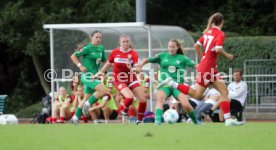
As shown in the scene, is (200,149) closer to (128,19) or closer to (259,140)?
→ (259,140)

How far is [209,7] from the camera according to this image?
127 ft

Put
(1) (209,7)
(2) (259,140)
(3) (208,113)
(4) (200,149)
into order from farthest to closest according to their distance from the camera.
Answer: (1) (209,7)
(3) (208,113)
(2) (259,140)
(4) (200,149)

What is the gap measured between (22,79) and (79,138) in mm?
25202

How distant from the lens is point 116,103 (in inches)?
1057

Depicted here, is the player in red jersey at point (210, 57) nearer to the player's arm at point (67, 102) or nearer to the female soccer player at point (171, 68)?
the female soccer player at point (171, 68)

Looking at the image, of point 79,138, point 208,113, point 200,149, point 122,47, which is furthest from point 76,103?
point 200,149

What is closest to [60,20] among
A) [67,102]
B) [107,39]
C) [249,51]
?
[249,51]

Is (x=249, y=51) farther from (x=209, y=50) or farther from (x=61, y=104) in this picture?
(x=209, y=50)

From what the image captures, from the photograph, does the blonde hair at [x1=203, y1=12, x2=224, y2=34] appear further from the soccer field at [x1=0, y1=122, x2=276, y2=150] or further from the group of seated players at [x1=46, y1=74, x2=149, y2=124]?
the group of seated players at [x1=46, y1=74, x2=149, y2=124]

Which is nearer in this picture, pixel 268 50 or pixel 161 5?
pixel 268 50

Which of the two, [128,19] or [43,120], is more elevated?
[128,19]

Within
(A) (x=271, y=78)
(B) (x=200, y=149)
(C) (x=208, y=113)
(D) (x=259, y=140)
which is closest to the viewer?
(B) (x=200, y=149)

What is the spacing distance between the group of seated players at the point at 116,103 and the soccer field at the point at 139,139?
24.8 ft

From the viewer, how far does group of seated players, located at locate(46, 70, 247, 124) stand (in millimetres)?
24625
